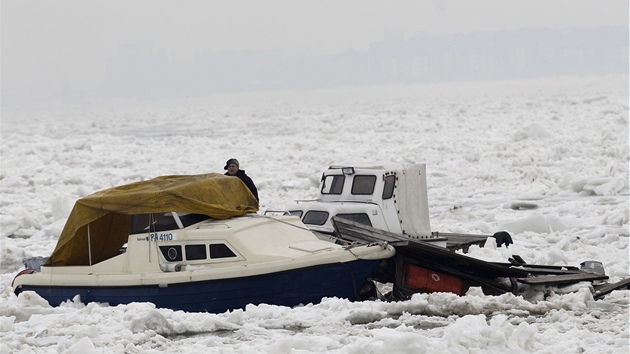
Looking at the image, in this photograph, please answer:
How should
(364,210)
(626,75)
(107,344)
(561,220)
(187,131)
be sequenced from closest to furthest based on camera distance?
(107,344) < (364,210) < (561,220) < (187,131) < (626,75)

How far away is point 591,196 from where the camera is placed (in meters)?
21.0

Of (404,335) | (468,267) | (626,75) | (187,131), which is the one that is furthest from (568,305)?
(626,75)

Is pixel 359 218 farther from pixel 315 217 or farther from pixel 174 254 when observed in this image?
pixel 174 254

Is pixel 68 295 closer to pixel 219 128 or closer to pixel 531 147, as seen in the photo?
pixel 531 147

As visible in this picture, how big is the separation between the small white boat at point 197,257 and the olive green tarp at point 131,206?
0.01 m

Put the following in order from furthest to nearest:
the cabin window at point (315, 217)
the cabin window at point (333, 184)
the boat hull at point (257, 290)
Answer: the cabin window at point (333, 184)
the cabin window at point (315, 217)
the boat hull at point (257, 290)

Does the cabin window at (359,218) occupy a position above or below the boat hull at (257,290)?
above

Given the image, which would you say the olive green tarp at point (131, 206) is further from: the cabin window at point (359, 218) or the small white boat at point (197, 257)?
the cabin window at point (359, 218)

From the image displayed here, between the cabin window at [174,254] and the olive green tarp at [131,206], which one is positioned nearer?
the cabin window at [174,254]

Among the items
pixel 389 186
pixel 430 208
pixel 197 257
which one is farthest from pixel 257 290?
pixel 430 208

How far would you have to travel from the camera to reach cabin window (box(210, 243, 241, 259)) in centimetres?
1058

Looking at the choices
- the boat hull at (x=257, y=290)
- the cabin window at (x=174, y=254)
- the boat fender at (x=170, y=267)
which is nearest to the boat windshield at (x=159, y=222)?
the cabin window at (x=174, y=254)

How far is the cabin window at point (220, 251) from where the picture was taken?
10578 mm

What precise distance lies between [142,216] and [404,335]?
429 centimetres
